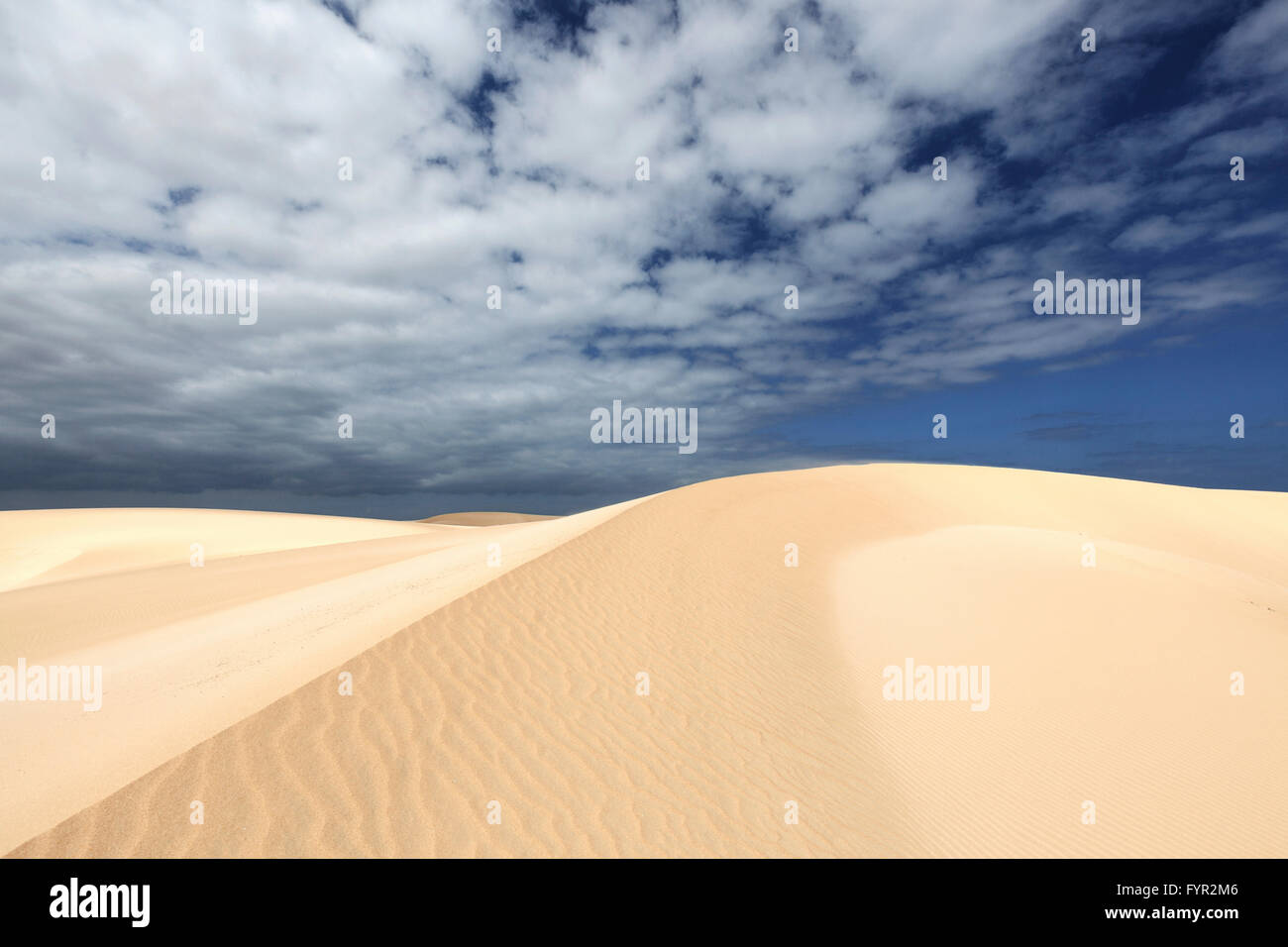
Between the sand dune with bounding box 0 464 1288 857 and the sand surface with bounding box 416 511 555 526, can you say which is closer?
the sand dune with bounding box 0 464 1288 857

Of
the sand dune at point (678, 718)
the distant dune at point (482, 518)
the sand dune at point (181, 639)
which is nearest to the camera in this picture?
the sand dune at point (678, 718)

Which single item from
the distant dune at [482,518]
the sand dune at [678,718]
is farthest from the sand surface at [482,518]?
the sand dune at [678,718]

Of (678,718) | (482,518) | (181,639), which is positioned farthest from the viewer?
(482,518)

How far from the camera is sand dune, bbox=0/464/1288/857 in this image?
492cm

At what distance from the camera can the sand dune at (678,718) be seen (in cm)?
492

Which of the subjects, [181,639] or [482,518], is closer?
[181,639]

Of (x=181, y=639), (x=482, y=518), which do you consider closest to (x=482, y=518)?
(x=482, y=518)

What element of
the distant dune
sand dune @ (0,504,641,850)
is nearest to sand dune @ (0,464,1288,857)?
sand dune @ (0,504,641,850)

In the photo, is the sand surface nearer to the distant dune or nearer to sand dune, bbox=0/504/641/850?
the distant dune

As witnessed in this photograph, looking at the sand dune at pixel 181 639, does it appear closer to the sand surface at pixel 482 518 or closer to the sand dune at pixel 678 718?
the sand dune at pixel 678 718

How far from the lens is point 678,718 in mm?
7184

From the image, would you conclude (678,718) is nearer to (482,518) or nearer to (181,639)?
(181,639)
